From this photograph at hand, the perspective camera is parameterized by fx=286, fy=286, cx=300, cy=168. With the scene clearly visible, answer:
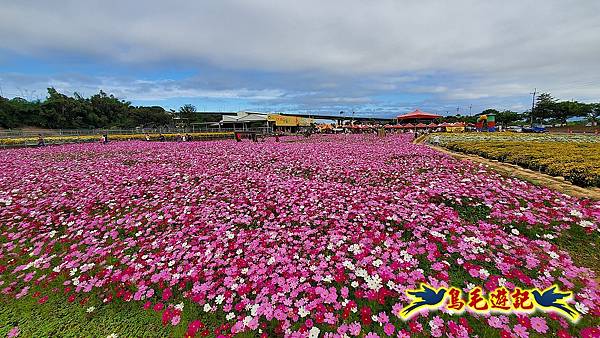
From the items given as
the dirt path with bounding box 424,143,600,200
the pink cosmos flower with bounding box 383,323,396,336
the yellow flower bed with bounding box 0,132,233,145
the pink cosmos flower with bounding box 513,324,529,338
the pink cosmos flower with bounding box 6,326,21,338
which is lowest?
the pink cosmos flower with bounding box 6,326,21,338

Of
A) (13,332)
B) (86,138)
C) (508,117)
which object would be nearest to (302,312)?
(13,332)

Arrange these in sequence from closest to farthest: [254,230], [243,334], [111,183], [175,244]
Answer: [243,334]
[175,244]
[254,230]
[111,183]

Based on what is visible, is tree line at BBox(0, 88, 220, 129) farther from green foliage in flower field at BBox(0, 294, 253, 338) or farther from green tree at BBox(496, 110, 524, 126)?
green tree at BBox(496, 110, 524, 126)

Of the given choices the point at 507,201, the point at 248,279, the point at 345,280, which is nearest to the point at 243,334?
the point at 248,279

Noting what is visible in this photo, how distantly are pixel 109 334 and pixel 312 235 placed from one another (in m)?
2.97

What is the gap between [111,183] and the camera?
8.81 m

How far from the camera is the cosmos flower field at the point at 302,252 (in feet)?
10.3

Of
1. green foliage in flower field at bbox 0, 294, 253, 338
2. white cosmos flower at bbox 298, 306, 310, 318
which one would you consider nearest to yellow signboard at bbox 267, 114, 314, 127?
green foliage in flower field at bbox 0, 294, 253, 338

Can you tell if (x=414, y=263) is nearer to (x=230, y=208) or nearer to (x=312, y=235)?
(x=312, y=235)

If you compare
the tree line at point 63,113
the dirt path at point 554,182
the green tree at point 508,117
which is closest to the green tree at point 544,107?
the green tree at point 508,117

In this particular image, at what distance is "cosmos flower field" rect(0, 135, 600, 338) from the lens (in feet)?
10.3

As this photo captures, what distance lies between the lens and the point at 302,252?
4.36 meters

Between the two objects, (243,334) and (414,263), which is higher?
(414,263)

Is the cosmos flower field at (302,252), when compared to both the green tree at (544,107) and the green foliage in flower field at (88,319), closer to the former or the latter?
the green foliage in flower field at (88,319)
